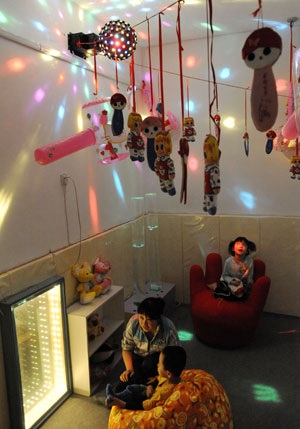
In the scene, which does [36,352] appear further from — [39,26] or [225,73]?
[225,73]

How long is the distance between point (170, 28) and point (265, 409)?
12.0 ft

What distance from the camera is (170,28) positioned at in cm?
390

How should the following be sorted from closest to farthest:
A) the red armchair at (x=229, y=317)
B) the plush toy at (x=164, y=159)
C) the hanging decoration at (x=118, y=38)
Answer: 1. the plush toy at (x=164, y=159)
2. the hanging decoration at (x=118, y=38)
3. the red armchair at (x=229, y=317)

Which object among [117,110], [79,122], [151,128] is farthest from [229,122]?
[151,128]

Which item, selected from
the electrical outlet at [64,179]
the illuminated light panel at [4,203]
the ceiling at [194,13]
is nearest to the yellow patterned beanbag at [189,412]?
the illuminated light panel at [4,203]

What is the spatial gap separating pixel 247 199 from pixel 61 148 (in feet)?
8.47

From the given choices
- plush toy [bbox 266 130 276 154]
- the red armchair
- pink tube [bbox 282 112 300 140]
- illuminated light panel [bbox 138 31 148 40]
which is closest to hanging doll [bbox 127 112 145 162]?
pink tube [bbox 282 112 300 140]

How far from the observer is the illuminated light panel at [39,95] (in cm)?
274

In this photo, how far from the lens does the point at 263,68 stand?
1303mm

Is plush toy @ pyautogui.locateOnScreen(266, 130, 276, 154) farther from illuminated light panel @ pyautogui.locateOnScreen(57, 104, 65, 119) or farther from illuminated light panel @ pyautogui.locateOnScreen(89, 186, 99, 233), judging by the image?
illuminated light panel @ pyautogui.locateOnScreen(57, 104, 65, 119)

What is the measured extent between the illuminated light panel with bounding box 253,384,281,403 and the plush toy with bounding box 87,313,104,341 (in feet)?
4.48

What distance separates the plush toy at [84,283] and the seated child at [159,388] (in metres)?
0.91

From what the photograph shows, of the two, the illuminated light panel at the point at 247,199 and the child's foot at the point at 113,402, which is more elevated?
the illuminated light panel at the point at 247,199

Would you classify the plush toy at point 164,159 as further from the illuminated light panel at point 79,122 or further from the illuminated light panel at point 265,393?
the illuminated light panel at point 265,393
